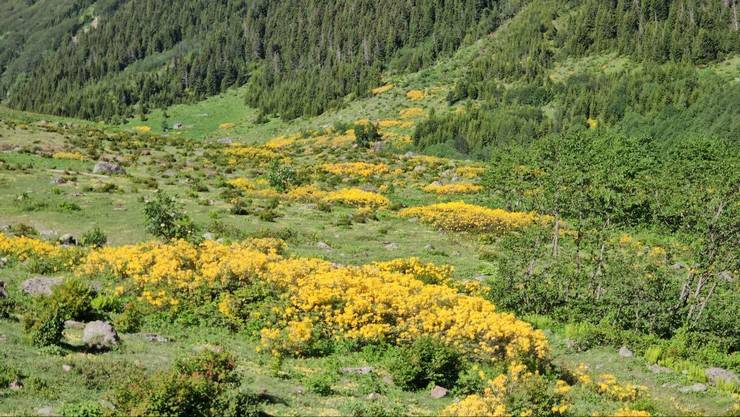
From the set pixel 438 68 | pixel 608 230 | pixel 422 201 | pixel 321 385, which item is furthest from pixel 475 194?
pixel 438 68

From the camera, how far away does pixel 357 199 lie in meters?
45.7

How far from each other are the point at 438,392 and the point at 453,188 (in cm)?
3910

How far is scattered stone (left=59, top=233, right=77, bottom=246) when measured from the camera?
26.2 metres

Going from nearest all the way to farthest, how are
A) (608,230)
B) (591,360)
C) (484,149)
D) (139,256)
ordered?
1. (591,360)
2. (139,256)
3. (608,230)
4. (484,149)

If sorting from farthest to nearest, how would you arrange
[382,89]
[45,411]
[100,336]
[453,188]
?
[382,89] → [453,188] → [100,336] → [45,411]

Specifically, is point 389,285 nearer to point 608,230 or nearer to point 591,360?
point 591,360

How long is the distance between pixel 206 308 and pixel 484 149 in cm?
7671

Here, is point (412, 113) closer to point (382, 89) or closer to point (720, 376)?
point (382, 89)

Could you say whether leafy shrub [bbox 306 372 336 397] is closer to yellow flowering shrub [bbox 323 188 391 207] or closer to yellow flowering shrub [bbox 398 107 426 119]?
yellow flowering shrub [bbox 323 188 391 207]

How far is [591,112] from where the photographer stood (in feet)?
329

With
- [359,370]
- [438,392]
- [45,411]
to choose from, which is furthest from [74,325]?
[438,392]

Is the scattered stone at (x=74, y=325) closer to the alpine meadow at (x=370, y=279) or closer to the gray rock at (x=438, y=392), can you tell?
the alpine meadow at (x=370, y=279)

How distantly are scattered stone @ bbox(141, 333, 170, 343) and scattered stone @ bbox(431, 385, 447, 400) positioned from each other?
7.75m

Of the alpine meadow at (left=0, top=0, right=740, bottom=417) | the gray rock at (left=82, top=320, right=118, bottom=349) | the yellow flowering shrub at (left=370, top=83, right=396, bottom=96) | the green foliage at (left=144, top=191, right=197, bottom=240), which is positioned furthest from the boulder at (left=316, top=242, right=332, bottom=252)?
the yellow flowering shrub at (left=370, top=83, right=396, bottom=96)
